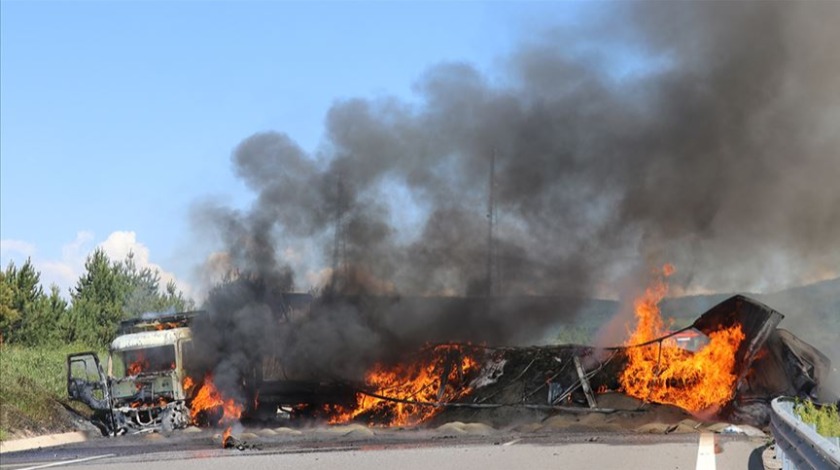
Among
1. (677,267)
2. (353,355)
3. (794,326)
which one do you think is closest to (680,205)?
(677,267)

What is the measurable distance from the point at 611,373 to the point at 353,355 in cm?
613

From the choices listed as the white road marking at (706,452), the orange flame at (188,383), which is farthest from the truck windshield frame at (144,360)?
the white road marking at (706,452)

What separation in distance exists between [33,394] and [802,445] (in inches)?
789

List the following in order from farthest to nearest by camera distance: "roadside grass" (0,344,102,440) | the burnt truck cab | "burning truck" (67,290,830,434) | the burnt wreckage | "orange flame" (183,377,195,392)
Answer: "orange flame" (183,377,195,392) < "roadside grass" (0,344,102,440) < the burnt truck cab < "burning truck" (67,290,830,434) < the burnt wreckage

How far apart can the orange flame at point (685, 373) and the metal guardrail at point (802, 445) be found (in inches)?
321

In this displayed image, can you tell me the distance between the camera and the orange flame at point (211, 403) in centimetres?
2262

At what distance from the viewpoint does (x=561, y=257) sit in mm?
28438

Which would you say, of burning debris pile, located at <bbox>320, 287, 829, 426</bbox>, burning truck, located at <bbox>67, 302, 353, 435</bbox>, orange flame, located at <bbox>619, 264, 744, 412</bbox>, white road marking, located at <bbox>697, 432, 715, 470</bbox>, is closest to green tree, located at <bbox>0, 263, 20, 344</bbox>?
burning truck, located at <bbox>67, 302, 353, 435</bbox>

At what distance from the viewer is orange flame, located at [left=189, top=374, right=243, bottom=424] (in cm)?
2262

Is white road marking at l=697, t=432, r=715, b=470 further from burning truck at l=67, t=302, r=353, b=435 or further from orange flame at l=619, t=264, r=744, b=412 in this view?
burning truck at l=67, t=302, r=353, b=435

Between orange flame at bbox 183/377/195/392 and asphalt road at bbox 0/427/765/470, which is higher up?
orange flame at bbox 183/377/195/392

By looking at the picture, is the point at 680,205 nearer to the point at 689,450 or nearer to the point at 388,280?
the point at 388,280

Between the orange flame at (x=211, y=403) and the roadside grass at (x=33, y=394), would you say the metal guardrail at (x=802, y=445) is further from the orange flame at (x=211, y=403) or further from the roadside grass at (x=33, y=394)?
the roadside grass at (x=33, y=394)

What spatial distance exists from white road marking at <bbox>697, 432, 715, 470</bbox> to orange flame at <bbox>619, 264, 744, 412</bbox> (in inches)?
153
